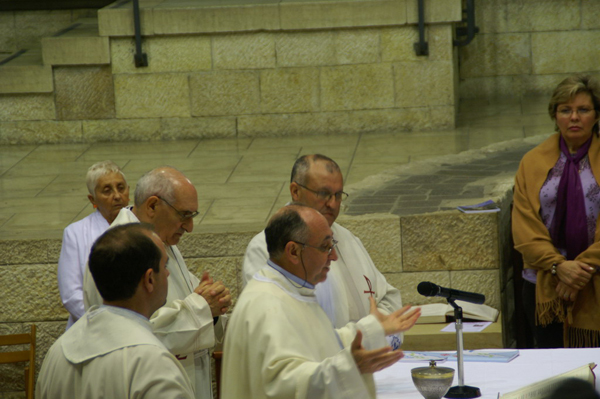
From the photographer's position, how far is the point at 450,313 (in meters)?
5.89

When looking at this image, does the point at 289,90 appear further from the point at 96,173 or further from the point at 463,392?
the point at 463,392

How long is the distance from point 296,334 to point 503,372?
4.24 feet

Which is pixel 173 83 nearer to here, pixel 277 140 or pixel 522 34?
pixel 277 140

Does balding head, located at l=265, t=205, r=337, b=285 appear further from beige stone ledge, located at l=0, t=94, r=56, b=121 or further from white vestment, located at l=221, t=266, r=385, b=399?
beige stone ledge, located at l=0, t=94, r=56, b=121

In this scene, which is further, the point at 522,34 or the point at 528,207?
the point at 522,34

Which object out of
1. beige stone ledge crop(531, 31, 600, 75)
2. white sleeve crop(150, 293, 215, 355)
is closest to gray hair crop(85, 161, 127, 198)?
white sleeve crop(150, 293, 215, 355)

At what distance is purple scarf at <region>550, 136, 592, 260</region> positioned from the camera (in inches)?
201

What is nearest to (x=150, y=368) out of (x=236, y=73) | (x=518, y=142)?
(x=518, y=142)

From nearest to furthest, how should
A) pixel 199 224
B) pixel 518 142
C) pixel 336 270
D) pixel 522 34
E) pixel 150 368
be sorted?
pixel 150 368, pixel 336 270, pixel 199 224, pixel 518 142, pixel 522 34

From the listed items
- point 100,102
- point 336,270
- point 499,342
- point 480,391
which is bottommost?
point 499,342

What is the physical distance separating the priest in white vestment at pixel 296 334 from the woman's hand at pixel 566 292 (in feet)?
7.01

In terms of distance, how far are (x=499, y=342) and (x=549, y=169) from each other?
44.9 inches

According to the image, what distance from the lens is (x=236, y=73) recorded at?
9.48m

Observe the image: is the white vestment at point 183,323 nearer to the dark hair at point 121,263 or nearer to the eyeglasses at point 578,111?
the dark hair at point 121,263
